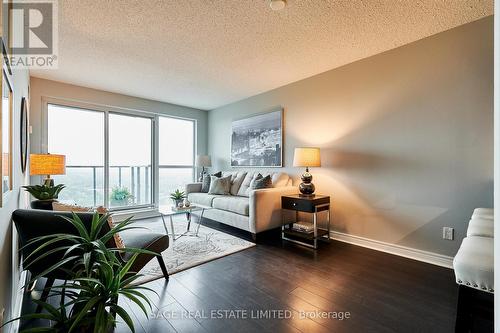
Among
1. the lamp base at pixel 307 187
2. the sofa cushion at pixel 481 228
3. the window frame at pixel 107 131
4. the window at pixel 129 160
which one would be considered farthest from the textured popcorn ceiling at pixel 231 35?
the sofa cushion at pixel 481 228

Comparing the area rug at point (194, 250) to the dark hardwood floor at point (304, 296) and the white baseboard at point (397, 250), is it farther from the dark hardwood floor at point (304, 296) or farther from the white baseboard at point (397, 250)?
the white baseboard at point (397, 250)

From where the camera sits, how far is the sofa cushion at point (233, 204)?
131 inches

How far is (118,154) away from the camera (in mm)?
4586

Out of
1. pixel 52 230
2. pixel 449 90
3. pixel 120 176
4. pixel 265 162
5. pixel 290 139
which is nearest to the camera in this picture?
pixel 52 230

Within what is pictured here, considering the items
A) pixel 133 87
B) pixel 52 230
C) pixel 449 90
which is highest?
pixel 133 87

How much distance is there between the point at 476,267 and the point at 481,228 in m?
0.60

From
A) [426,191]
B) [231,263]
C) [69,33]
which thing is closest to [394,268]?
[426,191]

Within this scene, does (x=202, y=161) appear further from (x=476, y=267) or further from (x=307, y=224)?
(x=476, y=267)

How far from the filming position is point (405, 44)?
2668mm

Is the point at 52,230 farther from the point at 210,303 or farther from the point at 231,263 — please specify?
the point at 231,263

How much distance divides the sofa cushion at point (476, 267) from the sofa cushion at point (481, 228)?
22 centimetres

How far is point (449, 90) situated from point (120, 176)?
5227mm

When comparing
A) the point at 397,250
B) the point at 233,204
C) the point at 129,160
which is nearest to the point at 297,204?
the point at 233,204

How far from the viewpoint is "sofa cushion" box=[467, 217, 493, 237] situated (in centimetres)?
152
